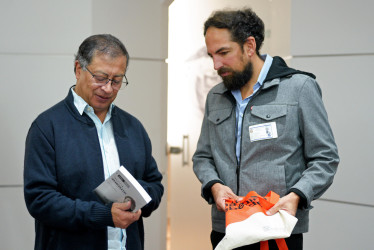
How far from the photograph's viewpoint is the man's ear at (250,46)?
2123 mm

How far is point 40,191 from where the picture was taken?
1.76m

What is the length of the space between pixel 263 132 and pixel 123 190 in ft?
2.15

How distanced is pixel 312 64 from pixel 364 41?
14.6 inches

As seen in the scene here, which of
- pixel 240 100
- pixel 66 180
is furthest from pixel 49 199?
pixel 240 100

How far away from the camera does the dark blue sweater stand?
69.6 inches

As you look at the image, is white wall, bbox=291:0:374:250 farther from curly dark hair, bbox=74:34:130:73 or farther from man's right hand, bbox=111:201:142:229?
man's right hand, bbox=111:201:142:229

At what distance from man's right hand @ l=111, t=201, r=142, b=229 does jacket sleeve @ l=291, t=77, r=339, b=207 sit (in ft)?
2.21

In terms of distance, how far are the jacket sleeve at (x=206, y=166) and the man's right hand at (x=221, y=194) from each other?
4 cm

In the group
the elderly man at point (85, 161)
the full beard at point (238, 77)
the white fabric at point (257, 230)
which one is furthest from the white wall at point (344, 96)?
the elderly man at point (85, 161)

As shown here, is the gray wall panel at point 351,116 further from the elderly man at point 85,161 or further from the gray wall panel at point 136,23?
the elderly man at point 85,161

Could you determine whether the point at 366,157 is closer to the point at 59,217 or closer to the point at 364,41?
→ the point at 364,41

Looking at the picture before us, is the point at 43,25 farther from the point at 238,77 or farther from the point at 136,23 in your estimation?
the point at 238,77

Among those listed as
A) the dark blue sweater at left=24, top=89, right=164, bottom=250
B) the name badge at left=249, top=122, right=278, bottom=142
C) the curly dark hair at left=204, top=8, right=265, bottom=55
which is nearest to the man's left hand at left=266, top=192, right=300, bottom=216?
the name badge at left=249, top=122, right=278, bottom=142

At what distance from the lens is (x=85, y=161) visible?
184 cm
